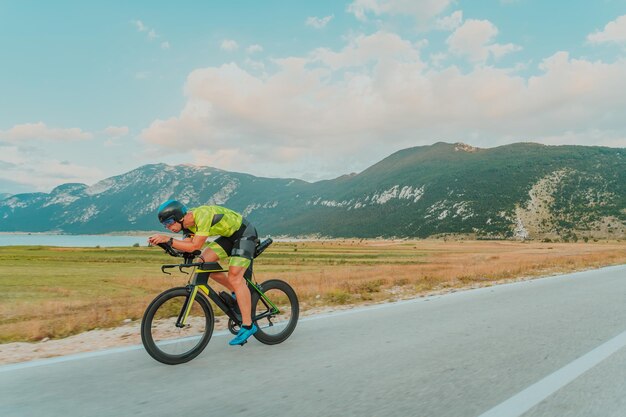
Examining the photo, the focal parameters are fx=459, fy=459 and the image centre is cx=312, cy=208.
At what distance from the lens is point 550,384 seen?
447cm

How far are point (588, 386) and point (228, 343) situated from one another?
427 centimetres

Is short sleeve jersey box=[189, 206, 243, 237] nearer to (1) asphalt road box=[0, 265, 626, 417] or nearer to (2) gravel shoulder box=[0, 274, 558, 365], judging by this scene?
(1) asphalt road box=[0, 265, 626, 417]

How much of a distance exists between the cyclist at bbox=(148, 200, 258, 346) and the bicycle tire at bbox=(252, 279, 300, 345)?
0.35m

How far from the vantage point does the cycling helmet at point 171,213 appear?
18.4 ft

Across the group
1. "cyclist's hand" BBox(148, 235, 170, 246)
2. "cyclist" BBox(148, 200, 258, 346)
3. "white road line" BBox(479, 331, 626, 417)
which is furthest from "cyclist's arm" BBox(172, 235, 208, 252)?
"white road line" BBox(479, 331, 626, 417)

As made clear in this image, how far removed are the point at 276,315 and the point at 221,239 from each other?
1392mm

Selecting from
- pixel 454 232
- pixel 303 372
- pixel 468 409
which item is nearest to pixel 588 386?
pixel 468 409

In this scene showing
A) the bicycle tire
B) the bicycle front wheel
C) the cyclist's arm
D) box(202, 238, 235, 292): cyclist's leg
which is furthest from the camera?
the bicycle tire

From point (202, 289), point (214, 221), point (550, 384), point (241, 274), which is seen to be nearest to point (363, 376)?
point (550, 384)

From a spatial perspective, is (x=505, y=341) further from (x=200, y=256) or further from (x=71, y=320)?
(x=71, y=320)

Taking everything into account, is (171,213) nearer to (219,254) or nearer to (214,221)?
(214,221)

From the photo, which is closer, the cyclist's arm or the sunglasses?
the cyclist's arm

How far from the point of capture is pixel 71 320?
9.00m

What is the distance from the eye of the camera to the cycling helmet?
5.60 m
